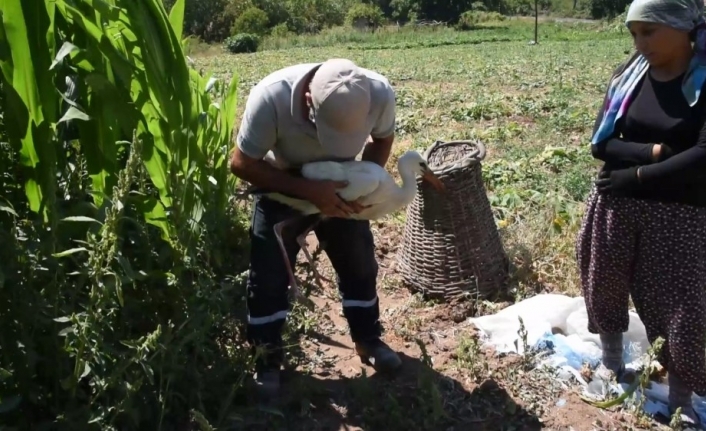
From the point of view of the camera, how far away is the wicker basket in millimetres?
3303

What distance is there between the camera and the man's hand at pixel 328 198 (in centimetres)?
227

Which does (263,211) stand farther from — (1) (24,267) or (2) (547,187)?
(2) (547,187)

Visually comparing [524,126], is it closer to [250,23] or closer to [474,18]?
[250,23]

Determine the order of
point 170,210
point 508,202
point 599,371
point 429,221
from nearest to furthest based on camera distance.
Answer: point 170,210 < point 599,371 < point 429,221 < point 508,202

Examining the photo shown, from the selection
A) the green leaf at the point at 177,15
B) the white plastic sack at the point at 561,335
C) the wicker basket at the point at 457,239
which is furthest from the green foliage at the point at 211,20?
the white plastic sack at the point at 561,335

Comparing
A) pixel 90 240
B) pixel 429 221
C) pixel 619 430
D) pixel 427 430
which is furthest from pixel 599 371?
pixel 90 240

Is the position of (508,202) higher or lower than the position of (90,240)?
lower

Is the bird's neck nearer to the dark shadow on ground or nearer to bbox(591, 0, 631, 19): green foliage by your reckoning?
the dark shadow on ground

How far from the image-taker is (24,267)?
1.82 m

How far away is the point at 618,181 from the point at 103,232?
1.59 metres

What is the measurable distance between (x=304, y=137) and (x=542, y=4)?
209 ft

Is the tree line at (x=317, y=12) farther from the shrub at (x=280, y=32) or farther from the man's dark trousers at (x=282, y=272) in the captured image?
the man's dark trousers at (x=282, y=272)

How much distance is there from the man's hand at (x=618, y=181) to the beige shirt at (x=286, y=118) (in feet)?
2.51

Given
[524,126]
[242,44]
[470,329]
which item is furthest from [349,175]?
[242,44]
